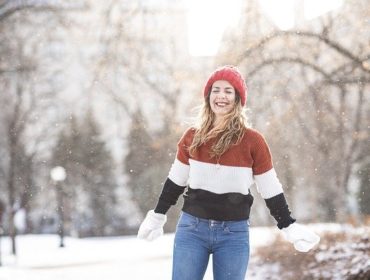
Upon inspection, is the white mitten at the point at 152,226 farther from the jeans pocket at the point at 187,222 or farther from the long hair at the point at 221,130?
the long hair at the point at 221,130

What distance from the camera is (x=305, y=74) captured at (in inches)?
377

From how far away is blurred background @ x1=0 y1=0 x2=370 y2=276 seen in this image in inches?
342

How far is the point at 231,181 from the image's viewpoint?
2445 mm

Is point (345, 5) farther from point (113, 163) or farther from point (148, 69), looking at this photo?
point (113, 163)

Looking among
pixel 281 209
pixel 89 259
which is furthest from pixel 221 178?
pixel 89 259

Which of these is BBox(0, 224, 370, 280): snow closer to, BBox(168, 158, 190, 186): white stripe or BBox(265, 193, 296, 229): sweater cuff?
BBox(265, 193, 296, 229): sweater cuff

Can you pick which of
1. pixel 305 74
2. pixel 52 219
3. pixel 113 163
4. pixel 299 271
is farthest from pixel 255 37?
pixel 52 219

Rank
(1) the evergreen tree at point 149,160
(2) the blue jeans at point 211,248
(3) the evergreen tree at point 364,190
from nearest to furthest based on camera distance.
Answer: (2) the blue jeans at point 211,248
(3) the evergreen tree at point 364,190
(1) the evergreen tree at point 149,160

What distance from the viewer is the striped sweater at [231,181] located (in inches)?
95.7

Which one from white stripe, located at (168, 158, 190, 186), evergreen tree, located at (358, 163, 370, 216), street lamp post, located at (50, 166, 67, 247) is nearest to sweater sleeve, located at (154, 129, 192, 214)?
white stripe, located at (168, 158, 190, 186)

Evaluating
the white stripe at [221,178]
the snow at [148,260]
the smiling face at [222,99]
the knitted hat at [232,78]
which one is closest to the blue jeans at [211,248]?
the white stripe at [221,178]

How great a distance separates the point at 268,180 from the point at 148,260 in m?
7.38

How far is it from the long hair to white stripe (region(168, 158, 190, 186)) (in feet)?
0.37

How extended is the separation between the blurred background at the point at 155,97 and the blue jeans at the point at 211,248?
5335mm
